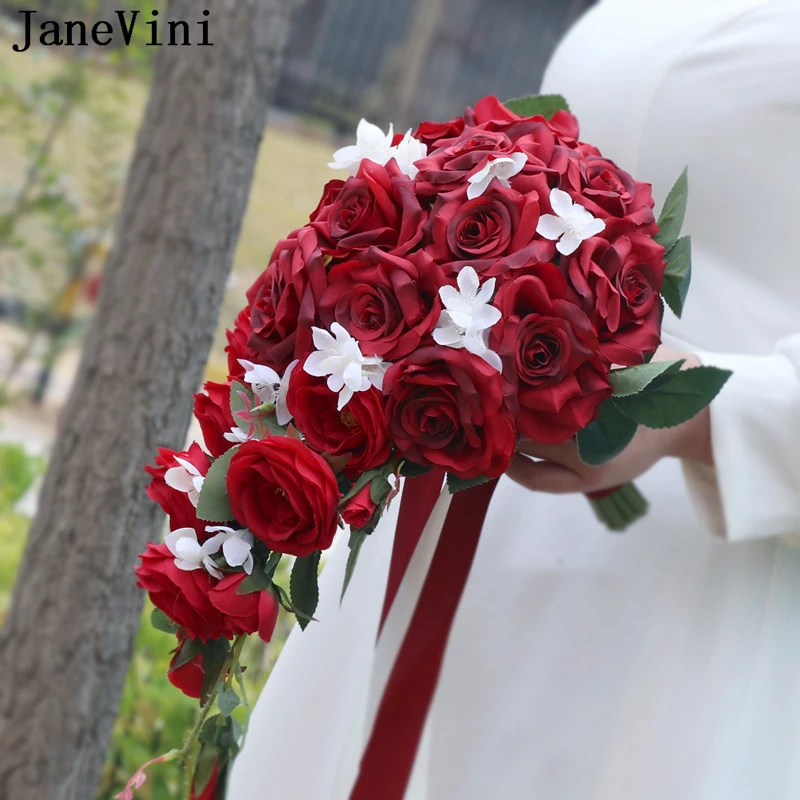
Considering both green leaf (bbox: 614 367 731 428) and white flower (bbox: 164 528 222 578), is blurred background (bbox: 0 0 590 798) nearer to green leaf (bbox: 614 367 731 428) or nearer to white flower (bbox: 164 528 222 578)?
white flower (bbox: 164 528 222 578)

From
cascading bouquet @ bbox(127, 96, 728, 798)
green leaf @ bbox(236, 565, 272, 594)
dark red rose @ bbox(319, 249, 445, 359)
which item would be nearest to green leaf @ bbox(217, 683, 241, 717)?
cascading bouquet @ bbox(127, 96, 728, 798)

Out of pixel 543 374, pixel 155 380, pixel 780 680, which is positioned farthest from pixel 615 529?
pixel 155 380

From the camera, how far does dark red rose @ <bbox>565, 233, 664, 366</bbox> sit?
34.2 inches

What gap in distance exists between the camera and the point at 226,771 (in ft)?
3.67

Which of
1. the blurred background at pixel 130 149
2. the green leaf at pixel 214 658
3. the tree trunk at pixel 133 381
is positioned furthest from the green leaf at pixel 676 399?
the blurred background at pixel 130 149

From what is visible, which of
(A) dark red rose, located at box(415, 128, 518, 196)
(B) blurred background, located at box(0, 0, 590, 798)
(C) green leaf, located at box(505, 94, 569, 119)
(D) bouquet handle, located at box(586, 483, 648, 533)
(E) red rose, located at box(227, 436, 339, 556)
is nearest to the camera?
(E) red rose, located at box(227, 436, 339, 556)

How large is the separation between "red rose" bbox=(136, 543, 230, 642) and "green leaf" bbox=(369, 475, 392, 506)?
0.16 m

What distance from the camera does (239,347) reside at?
98 cm

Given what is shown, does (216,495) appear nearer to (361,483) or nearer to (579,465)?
(361,483)

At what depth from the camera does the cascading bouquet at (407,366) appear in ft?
2.73

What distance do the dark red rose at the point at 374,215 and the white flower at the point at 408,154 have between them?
2 cm

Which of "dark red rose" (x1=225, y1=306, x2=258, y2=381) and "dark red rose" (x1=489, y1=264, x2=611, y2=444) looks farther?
"dark red rose" (x1=225, y1=306, x2=258, y2=381)

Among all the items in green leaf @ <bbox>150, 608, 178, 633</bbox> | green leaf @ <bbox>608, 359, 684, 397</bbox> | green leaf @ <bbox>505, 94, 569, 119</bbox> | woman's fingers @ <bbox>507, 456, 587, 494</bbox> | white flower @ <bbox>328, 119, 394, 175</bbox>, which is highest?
green leaf @ <bbox>505, 94, 569, 119</bbox>

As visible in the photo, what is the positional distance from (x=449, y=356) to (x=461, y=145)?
0.78ft
